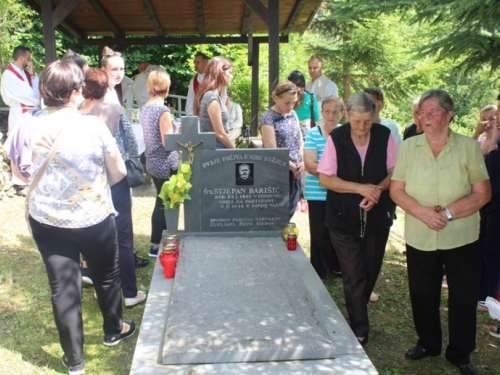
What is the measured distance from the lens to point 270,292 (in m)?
3.59

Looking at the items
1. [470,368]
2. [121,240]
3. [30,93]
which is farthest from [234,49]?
[470,368]

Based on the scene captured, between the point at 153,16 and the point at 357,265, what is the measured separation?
737cm

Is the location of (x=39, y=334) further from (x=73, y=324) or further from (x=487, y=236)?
(x=487, y=236)

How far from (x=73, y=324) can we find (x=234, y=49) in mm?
15979

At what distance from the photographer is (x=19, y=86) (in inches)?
325

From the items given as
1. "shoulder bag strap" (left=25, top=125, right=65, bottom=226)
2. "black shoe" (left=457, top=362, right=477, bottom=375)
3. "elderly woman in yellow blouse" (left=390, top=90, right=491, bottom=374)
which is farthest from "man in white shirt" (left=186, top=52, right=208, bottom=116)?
"black shoe" (left=457, top=362, right=477, bottom=375)

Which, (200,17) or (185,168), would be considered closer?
(185,168)

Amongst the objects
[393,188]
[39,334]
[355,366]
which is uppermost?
[393,188]

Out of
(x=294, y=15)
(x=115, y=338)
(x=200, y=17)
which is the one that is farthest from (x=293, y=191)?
(x=200, y=17)

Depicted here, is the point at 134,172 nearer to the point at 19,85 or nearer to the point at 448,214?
the point at 448,214

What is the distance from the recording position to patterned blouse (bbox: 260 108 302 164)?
16.9ft

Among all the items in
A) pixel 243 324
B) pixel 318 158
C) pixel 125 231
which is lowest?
pixel 243 324

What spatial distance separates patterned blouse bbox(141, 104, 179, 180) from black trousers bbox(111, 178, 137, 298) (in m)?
0.95

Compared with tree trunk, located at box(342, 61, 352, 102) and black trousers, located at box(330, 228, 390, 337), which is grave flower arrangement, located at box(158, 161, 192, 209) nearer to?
black trousers, located at box(330, 228, 390, 337)
